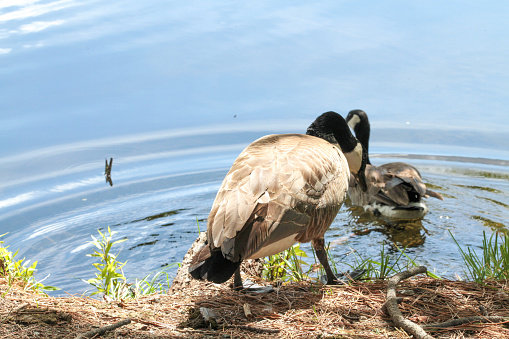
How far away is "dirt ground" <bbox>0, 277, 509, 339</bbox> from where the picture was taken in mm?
3744

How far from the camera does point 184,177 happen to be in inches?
363

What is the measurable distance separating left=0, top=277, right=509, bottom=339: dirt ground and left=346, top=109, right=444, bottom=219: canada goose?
4150 millimetres

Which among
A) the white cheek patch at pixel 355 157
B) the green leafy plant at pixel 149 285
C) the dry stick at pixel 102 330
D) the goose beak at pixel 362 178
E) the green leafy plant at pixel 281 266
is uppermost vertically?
the white cheek patch at pixel 355 157

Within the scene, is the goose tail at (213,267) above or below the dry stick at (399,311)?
above

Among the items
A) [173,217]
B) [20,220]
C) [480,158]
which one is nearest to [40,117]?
[20,220]

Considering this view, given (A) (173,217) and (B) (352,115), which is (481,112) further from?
(A) (173,217)

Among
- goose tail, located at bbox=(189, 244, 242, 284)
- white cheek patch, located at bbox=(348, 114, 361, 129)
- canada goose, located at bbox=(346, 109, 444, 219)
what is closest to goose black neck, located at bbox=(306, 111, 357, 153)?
canada goose, located at bbox=(346, 109, 444, 219)

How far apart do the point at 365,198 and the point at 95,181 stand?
4317mm

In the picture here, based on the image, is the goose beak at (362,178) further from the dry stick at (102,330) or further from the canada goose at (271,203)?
the dry stick at (102,330)

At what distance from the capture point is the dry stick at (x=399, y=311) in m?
3.59

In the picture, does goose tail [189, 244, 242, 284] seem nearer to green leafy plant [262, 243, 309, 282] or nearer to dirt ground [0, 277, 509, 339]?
dirt ground [0, 277, 509, 339]

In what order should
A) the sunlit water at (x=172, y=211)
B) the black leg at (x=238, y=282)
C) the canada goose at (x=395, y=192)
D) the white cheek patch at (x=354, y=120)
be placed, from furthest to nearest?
the white cheek patch at (x=354, y=120) < the canada goose at (x=395, y=192) < the sunlit water at (x=172, y=211) < the black leg at (x=238, y=282)

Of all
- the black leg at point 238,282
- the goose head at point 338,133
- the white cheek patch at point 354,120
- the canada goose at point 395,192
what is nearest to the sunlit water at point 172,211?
the canada goose at point 395,192

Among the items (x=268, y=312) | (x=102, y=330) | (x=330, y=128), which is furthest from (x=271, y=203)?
(x=330, y=128)
